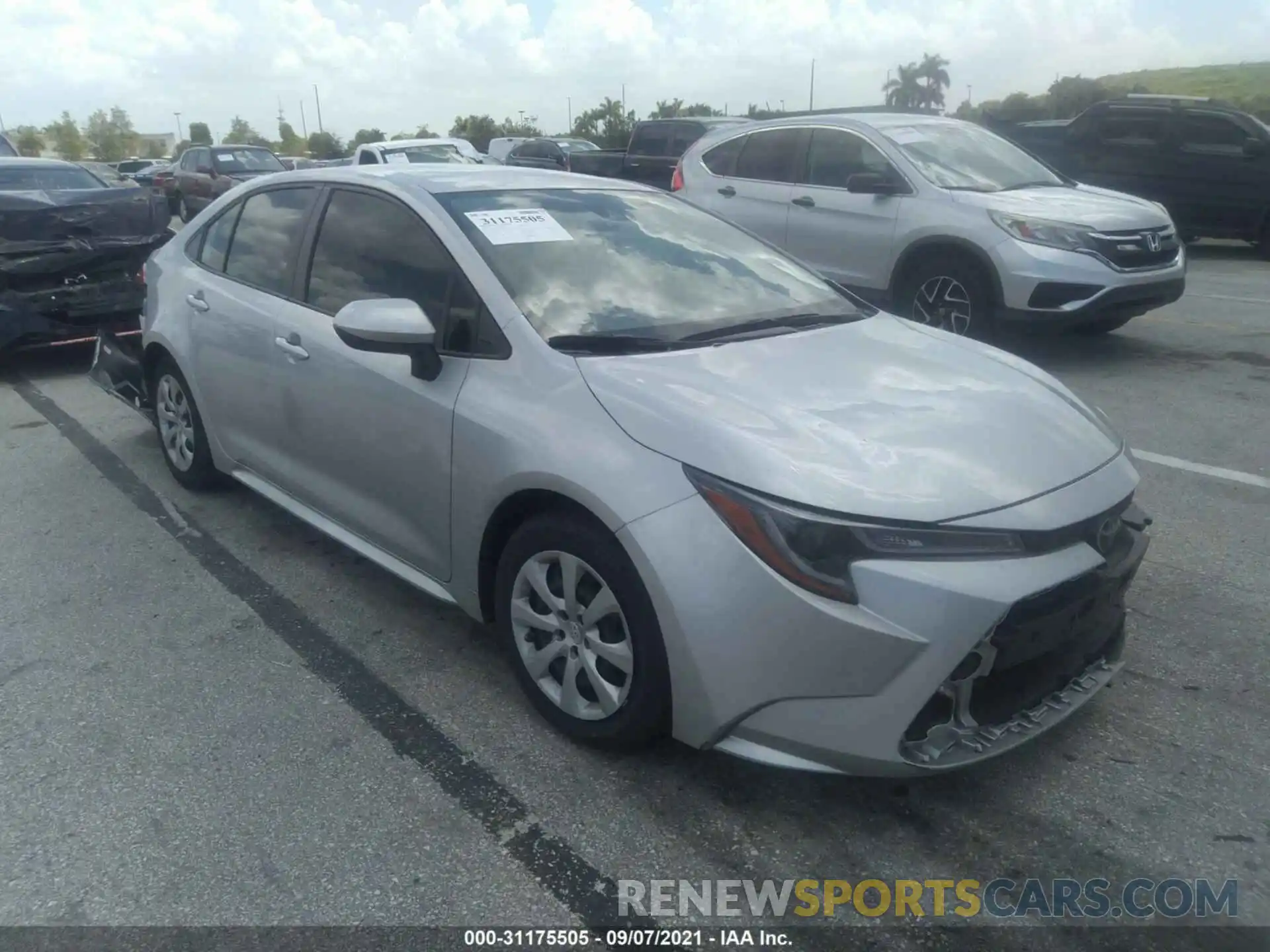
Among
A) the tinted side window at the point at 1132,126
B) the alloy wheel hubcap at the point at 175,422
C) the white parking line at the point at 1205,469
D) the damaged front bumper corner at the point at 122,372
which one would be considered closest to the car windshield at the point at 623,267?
the alloy wheel hubcap at the point at 175,422

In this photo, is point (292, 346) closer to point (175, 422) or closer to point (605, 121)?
point (175, 422)

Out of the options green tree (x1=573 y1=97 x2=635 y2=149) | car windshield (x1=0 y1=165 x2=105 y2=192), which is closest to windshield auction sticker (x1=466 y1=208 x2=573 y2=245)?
car windshield (x1=0 y1=165 x2=105 y2=192)

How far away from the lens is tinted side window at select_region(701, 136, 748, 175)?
942 cm

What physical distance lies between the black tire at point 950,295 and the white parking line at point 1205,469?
6.99ft

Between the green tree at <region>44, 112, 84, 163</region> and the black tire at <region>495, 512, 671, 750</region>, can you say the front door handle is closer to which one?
the black tire at <region>495, 512, 671, 750</region>

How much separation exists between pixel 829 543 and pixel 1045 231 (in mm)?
5718

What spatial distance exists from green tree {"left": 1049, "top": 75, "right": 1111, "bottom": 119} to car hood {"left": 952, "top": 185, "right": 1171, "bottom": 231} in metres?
34.2

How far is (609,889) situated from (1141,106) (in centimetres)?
1448

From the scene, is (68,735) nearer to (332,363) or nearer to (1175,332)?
(332,363)

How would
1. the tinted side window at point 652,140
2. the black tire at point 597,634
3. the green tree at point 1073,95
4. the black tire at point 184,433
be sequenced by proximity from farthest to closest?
the green tree at point 1073,95, the tinted side window at point 652,140, the black tire at point 184,433, the black tire at point 597,634

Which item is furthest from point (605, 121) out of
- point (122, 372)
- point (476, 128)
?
point (122, 372)

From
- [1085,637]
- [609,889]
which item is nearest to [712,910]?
[609,889]

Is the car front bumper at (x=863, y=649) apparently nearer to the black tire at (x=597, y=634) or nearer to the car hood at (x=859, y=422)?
the black tire at (x=597, y=634)

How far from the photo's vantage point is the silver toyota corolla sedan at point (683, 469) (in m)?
2.60
